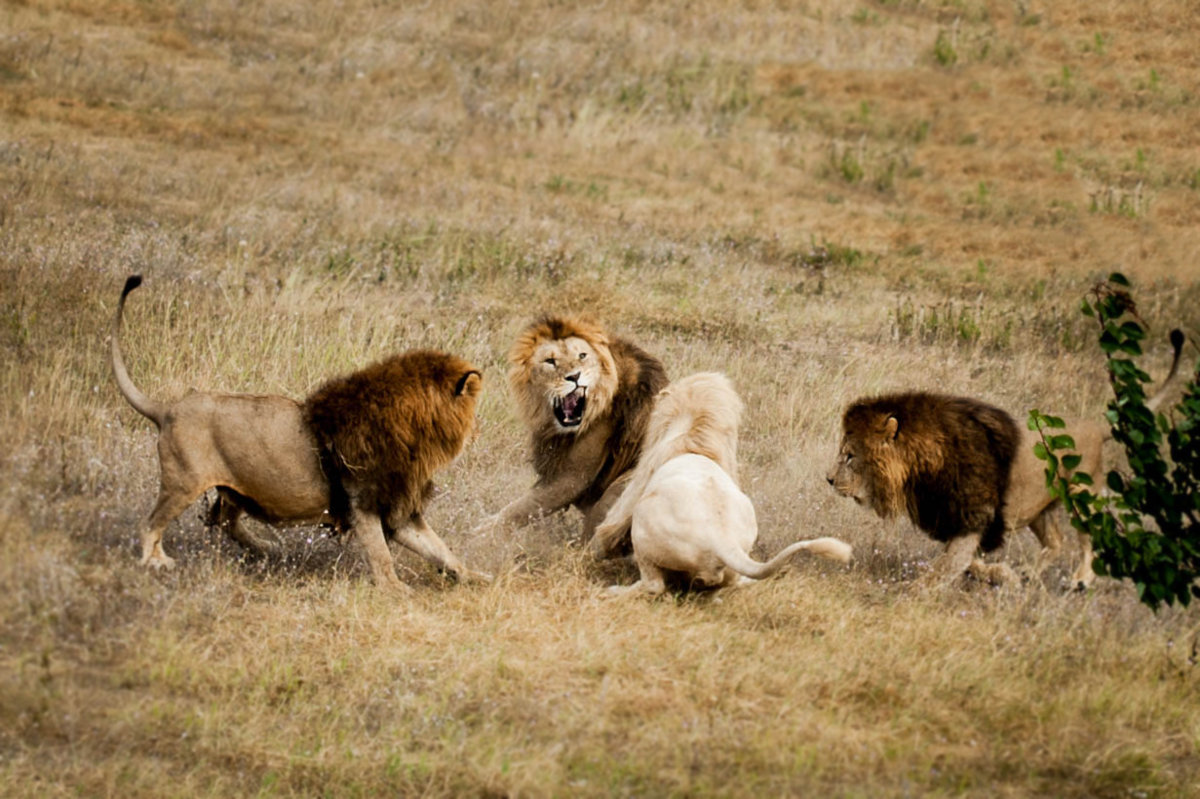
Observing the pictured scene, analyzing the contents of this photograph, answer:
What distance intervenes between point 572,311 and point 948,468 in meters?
5.93

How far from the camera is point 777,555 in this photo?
640 cm

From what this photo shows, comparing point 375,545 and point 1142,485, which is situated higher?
point 1142,485

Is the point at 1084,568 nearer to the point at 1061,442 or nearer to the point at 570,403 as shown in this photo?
the point at 1061,442

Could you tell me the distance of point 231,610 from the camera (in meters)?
6.23

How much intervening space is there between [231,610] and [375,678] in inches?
32.8

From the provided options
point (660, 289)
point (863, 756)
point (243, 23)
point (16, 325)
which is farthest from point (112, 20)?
point (863, 756)

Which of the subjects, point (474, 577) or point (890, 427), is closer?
point (474, 577)

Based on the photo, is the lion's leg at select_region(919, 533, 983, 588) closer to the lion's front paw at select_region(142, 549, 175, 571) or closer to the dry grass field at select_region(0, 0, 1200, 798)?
the dry grass field at select_region(0, 0, 1200, 798)

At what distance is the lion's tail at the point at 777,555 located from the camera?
6.05m

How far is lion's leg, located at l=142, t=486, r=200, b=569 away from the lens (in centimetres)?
618

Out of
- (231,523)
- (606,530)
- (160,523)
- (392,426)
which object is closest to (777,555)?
(606,530)

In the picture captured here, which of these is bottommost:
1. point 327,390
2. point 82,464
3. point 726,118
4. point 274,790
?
point 274,790

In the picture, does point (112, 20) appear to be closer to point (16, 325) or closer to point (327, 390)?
point (16, 325)

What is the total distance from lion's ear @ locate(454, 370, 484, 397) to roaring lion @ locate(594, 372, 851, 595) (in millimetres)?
969
